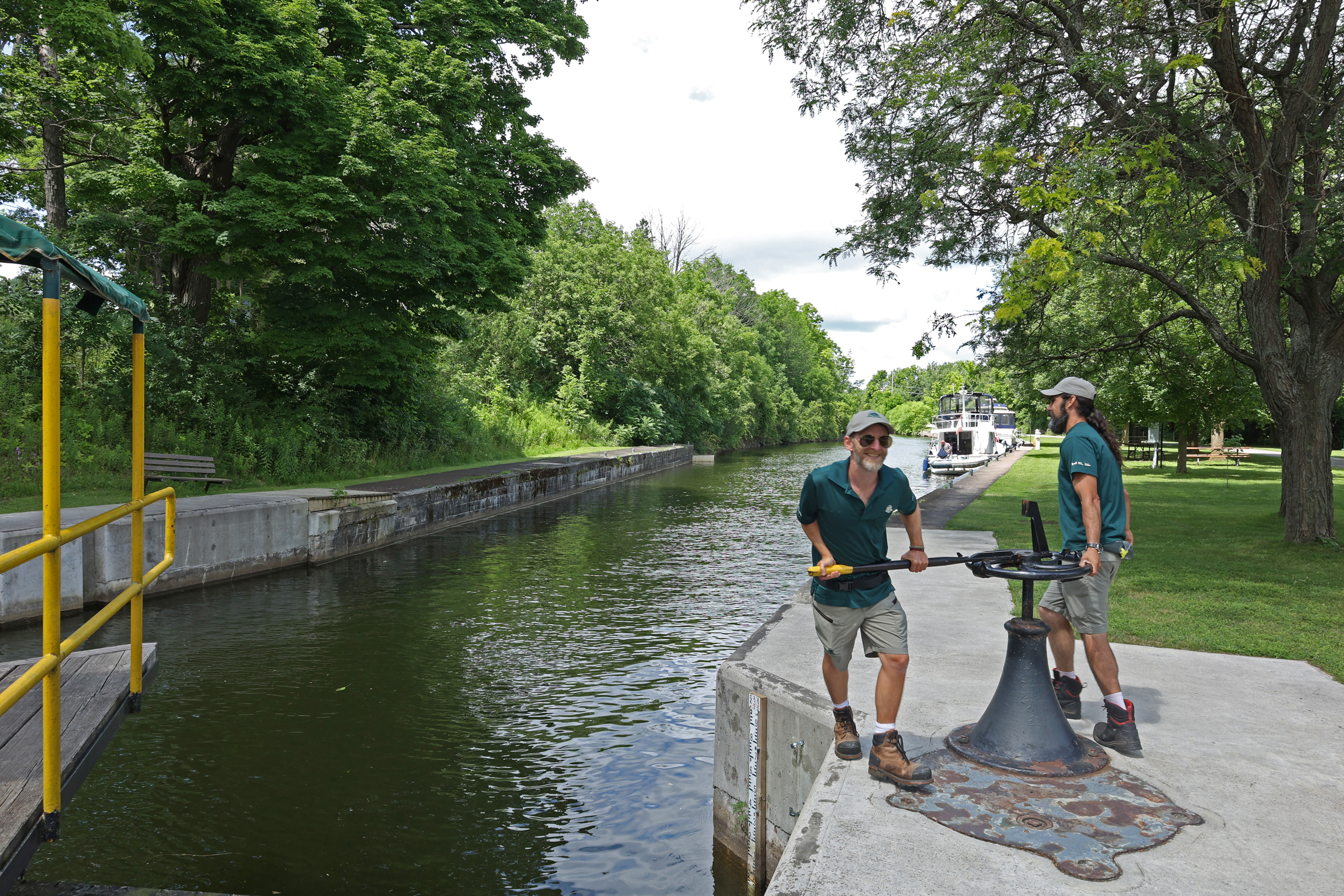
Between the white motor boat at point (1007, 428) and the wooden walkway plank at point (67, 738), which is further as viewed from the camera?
the white motor boat at point (1007, 428)

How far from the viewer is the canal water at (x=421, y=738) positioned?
527 centimetres

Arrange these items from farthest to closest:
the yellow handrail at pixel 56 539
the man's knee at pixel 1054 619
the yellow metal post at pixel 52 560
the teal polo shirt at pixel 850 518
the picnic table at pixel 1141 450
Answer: the picnic table at pixel 1141 450
the man's knee at pixel 1054 619
the teal polo shirt at pixel 850 518
the yellow metal post at pixel 52 560
the yellow handrail at pixel 56 539

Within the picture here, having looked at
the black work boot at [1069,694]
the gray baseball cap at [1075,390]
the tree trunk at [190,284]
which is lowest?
the black work boot at [1069,694]

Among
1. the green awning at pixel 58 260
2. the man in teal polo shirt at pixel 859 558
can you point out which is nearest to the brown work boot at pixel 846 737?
the man in teal polo shirt at pixel 859 558

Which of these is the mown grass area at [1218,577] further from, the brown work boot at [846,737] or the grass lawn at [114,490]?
the grass lawn at [114,490]

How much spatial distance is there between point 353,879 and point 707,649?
4.98 m

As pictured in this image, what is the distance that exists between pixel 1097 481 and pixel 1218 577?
7.01 meters

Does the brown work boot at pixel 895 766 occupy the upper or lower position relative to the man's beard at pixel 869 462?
lower

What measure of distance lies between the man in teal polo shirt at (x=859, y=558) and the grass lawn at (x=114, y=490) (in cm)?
821

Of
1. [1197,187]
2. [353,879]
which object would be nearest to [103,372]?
[353,879]

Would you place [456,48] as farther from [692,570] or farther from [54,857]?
[54,857]

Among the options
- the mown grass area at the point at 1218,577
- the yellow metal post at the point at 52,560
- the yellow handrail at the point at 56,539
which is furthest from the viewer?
the mown grass area at the point at 1218,577

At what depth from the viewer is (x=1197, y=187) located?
12.5m

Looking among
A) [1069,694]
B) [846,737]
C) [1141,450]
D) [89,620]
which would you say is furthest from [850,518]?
[1141,450]
